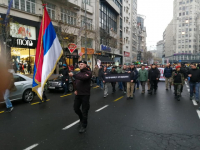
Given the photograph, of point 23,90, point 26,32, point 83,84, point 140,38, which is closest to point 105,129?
point 83,84

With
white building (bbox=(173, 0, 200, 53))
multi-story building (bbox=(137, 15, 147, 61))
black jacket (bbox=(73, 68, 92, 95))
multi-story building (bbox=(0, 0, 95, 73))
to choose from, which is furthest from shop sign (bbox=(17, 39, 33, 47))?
white building (bbox=(173, 0, 200, 53))

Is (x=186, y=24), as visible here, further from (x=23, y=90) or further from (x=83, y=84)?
(x=83, y=84)

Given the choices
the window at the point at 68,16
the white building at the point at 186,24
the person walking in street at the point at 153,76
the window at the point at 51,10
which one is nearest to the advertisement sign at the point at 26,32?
the window at the point at 51,10

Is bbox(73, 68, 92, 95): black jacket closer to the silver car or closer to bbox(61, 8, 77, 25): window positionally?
the silver car

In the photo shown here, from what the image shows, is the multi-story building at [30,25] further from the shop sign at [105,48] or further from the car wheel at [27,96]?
the shop sign at [105,48]

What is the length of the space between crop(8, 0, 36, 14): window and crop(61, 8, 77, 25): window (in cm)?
354

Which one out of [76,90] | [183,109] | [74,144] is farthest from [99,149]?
[183,109]

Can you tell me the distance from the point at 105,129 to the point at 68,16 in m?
21.8

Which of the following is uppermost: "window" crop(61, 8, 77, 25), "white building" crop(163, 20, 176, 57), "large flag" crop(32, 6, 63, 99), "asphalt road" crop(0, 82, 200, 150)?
"white building" crop(163, 20, 176, 57)

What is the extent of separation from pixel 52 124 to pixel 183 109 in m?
5.19

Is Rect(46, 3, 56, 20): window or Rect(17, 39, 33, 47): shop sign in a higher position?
Rect(46, 3, 56, 20): window

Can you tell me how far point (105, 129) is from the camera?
5.01m

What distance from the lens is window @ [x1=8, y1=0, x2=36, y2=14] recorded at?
19206 mm

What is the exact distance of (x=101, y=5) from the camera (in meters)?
37.1
